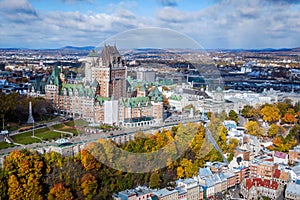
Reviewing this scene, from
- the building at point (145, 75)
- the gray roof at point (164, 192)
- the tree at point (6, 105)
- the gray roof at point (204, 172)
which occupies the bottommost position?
the gray roof at point (164, 192)

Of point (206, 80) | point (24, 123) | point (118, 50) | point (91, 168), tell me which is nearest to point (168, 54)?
point (118, 50)

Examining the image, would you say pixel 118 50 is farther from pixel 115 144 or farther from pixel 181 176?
pixel 181 176

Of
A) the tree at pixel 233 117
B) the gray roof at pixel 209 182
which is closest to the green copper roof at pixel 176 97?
the gray roof at pixel 209 182

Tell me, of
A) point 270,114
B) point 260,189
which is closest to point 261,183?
point 260,189

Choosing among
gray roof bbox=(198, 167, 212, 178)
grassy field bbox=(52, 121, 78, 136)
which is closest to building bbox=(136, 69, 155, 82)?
grassy field bbox=(52, 121, 78, 136)

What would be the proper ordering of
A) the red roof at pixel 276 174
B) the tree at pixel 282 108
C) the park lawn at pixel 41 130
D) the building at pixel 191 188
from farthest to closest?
the tree at pixel 282 108, the park lawn at pixel 41 130, the red roof at pixel 276 174, the building at pixel 191 188

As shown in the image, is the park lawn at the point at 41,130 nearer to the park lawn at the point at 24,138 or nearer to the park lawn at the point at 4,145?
the park lawn at the point at 24,138
